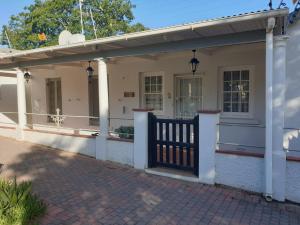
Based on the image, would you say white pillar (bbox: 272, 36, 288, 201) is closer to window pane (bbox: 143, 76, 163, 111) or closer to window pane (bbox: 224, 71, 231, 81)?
window pane (bbox: 224, 71, 231, 81)

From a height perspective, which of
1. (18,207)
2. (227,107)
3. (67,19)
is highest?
(67,19)

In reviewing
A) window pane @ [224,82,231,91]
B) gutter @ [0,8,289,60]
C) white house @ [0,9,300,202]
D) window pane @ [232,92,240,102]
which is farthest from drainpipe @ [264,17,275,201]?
window pane @ [224,82,231,91]

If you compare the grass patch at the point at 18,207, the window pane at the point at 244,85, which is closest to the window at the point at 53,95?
the window pane at the point at 244,85

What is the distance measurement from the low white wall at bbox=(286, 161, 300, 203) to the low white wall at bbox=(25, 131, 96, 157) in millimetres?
4751

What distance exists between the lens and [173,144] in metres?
5.80

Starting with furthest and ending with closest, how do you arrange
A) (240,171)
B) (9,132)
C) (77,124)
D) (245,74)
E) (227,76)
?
(77,124)
(9,132)
(227,76)
(245,74)
(240,171)

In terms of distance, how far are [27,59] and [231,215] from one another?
7.71 m

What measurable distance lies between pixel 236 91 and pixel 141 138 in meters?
3.19

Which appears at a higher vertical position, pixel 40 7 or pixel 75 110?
pixel 40 7

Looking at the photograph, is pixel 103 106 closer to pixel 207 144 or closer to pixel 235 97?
pixel 207 144

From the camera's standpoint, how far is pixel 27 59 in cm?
876

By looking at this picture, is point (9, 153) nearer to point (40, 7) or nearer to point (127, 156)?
point (127, 156)

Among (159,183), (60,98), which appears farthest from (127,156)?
(60,98)

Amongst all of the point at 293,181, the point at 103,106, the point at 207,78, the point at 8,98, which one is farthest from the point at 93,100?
the point at 293,181
